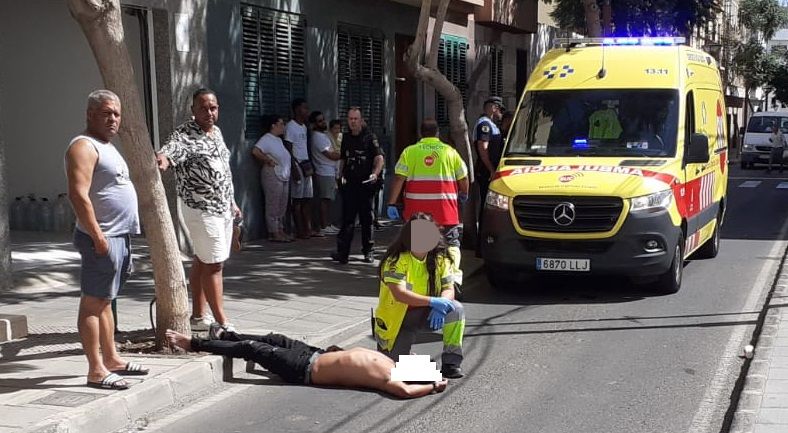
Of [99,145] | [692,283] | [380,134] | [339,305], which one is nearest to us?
[99,145]

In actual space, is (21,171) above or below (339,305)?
above

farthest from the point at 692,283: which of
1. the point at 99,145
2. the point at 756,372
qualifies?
the point at 99,145

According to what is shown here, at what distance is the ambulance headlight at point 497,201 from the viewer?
929 cm

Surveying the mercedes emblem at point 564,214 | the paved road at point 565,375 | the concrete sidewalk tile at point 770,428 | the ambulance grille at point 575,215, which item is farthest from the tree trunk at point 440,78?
the concrete sidewalk tile at point 770,428

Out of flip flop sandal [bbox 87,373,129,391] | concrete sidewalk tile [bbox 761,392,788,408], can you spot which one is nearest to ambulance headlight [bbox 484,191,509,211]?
concrete sidewalk tile [bbox 761,392,788,408]

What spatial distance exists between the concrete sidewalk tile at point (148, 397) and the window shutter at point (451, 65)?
1401cm

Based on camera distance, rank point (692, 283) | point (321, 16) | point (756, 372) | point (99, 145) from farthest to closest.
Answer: point (321, 16), point (692, 283), point (756, 372), point (99, 145)

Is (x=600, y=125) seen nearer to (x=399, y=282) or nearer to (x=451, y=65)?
(x=399, y=282)

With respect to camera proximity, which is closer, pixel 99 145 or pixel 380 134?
pixel 99 145

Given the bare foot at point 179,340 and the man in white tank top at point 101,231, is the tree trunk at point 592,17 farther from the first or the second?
the man in white tank top at point 101,231

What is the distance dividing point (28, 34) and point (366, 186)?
5.66 m

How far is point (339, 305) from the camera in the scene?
8.80 meters

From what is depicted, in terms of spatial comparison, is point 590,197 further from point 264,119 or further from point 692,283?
point 264,119

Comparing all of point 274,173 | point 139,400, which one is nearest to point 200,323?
point 139,400
